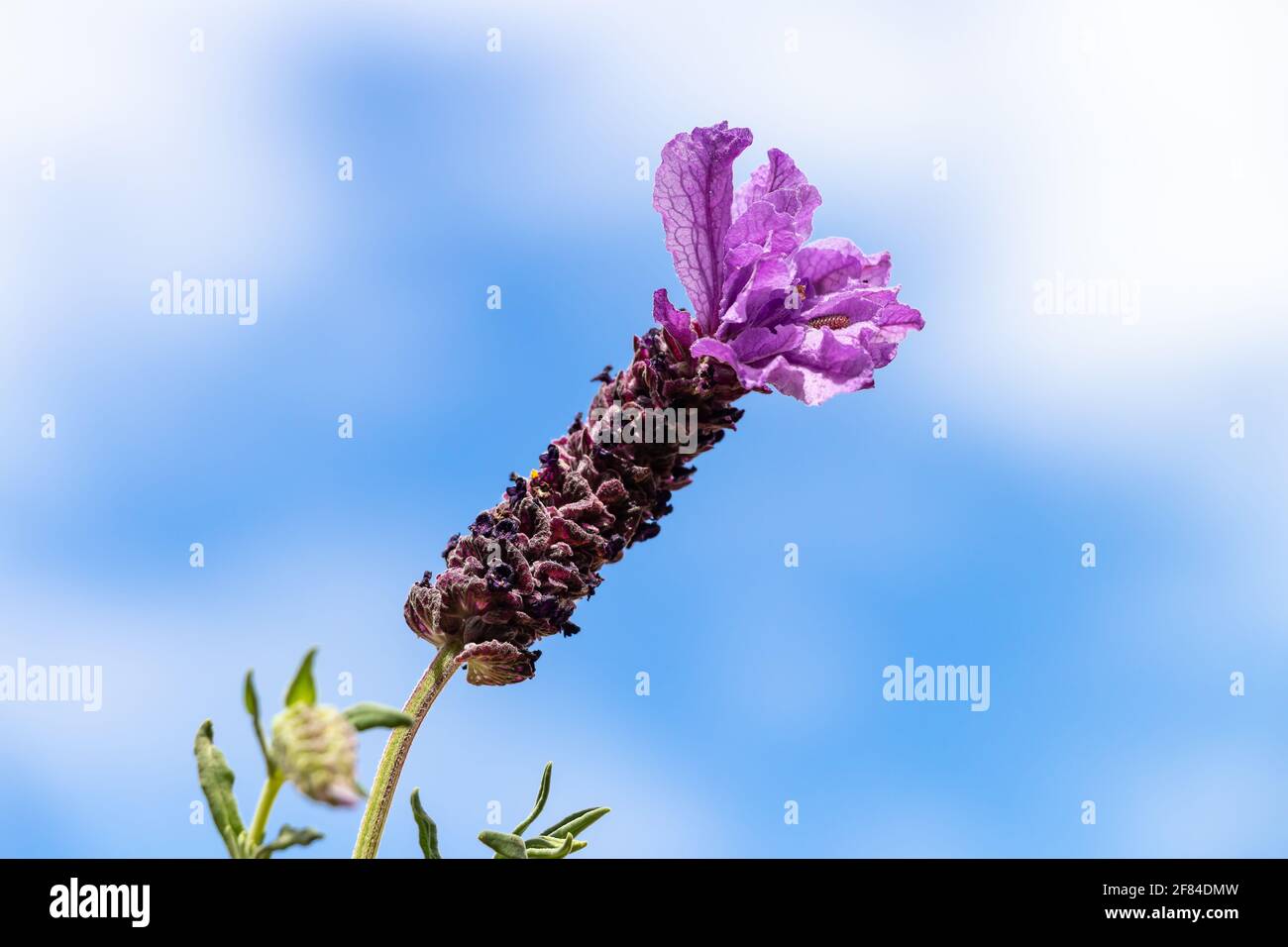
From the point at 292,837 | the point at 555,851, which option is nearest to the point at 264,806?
the point at 292,837

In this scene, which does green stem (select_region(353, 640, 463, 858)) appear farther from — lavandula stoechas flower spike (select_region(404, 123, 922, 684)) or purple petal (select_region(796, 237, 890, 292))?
purple petal (select_region(796, 237, 890, 292))

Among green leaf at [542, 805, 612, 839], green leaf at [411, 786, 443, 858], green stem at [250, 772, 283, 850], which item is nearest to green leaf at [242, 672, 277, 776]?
green stem at [250, 772, 283, 850]

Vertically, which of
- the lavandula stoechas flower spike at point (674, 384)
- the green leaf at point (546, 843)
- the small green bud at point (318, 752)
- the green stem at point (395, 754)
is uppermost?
the lavandula stoechas flower spike at point (674, 384)

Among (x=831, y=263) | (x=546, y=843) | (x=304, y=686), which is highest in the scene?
(x=831, y=263)

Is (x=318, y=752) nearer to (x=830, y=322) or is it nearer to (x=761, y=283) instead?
(x=761, y=283)

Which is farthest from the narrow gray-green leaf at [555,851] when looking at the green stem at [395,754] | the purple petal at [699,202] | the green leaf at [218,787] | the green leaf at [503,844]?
the purple petal at [699,202]

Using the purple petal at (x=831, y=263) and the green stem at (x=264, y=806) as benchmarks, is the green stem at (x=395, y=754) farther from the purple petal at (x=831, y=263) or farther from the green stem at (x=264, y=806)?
the purple petal at (x=831, y=263)
